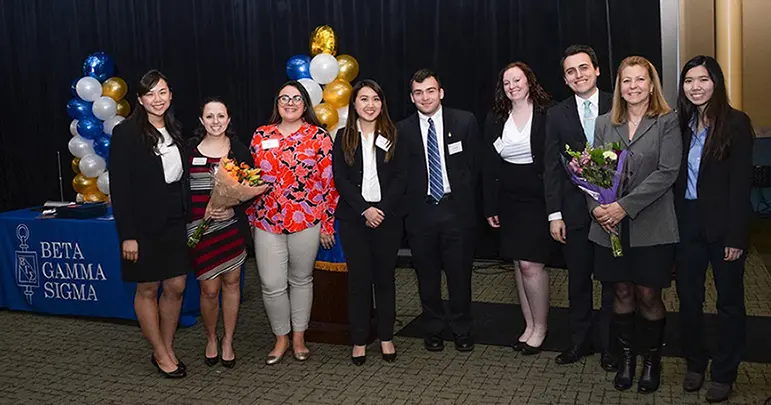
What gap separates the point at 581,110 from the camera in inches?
141

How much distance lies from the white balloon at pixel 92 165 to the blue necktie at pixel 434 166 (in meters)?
4.04

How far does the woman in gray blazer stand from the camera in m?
3.14

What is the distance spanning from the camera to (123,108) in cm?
683

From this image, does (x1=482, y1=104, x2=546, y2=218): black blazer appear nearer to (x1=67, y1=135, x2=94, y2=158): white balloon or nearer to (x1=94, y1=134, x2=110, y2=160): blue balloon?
(x1=94, y1=134, x2=110, y2=160): blue balloon

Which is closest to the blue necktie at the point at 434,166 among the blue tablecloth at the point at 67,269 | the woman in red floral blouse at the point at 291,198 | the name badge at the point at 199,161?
the woman in red floral blouse at the point at 291,198

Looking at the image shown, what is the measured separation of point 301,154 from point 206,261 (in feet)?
2.30

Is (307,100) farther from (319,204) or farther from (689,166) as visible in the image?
(689,166)

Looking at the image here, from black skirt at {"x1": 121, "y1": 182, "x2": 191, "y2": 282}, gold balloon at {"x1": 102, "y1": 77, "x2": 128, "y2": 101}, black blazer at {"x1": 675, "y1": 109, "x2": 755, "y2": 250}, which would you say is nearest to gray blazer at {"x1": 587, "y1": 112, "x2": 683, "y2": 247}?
black blazer at {"x1": 675, "y1": 109, "x2": 755, "y2": 250}

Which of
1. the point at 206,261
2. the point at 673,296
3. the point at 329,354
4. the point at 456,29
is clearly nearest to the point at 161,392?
the point at 206,261

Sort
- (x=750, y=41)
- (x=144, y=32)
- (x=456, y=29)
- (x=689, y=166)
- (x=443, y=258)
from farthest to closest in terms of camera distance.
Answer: (x=144, y=32) < (x=456, y=29) < (x=750, y=41) < (x=443, y=258) < (x=689, y=166)

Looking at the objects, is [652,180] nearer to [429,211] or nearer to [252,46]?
[429,211]

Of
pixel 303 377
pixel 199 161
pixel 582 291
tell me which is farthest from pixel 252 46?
pixel 582 291

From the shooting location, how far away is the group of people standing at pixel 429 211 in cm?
320

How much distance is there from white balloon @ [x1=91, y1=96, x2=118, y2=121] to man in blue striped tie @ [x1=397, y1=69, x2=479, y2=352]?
364 cm
